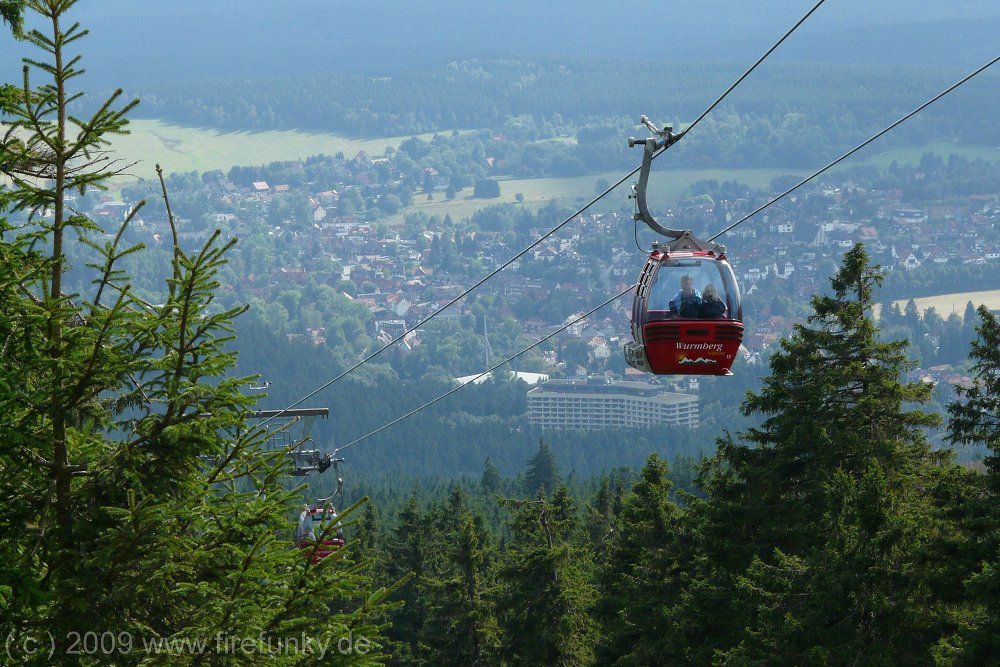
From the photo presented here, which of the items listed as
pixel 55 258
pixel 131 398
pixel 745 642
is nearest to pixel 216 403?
pixel 131 398

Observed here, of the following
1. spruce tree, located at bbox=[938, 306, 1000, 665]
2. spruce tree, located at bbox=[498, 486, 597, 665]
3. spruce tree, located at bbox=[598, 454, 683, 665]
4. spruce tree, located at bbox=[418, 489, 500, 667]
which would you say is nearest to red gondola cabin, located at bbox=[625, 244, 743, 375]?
spruce tree, located at bbox=[938, 306, 1000, 665]

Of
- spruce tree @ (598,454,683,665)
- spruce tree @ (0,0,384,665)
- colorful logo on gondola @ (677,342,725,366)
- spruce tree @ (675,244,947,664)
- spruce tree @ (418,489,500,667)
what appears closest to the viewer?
spruce tree @ (0,0,384,665)

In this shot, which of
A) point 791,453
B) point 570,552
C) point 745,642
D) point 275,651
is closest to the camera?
point 275,651

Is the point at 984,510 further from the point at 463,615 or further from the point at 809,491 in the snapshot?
the point at 463,615

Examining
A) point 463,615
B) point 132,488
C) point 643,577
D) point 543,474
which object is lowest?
point 543,474

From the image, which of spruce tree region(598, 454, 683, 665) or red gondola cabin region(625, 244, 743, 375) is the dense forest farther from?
red gondola cabin region(625, 244, 743, 375)

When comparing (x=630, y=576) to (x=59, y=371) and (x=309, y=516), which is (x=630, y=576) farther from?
(x=59, y=371)

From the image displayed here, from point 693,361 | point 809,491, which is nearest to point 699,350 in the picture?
→ point 693,361
